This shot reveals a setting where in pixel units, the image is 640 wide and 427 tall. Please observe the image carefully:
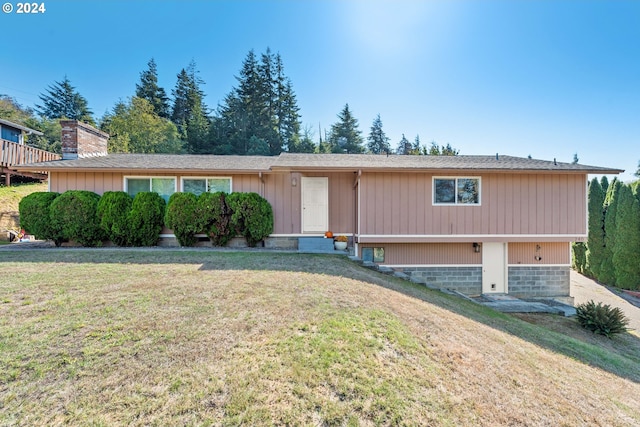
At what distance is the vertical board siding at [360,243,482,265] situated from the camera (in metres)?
8.88

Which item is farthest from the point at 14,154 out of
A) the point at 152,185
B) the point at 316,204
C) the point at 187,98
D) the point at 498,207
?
the point at 187,98

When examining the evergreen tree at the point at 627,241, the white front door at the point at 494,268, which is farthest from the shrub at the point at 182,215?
the evergreen tree at the point at 627,241

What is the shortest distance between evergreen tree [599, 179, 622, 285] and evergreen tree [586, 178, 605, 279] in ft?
0.63

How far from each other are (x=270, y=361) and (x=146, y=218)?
784 cm

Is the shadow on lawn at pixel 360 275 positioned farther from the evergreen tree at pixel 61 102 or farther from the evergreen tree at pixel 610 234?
the evergreen tree at pixel 61 102

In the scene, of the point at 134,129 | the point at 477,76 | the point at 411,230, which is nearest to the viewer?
the point at 411,230

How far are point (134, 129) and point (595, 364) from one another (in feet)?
91.4

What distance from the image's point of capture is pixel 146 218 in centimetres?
860

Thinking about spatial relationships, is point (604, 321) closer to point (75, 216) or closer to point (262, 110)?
point (75, 216)

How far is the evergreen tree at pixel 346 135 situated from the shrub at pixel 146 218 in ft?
84.2

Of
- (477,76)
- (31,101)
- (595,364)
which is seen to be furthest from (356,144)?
(31,101)

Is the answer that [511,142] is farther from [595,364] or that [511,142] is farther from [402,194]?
[595,364]

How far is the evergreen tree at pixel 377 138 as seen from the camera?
4025 centimetres

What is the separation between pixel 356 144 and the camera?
32594 millimetres
